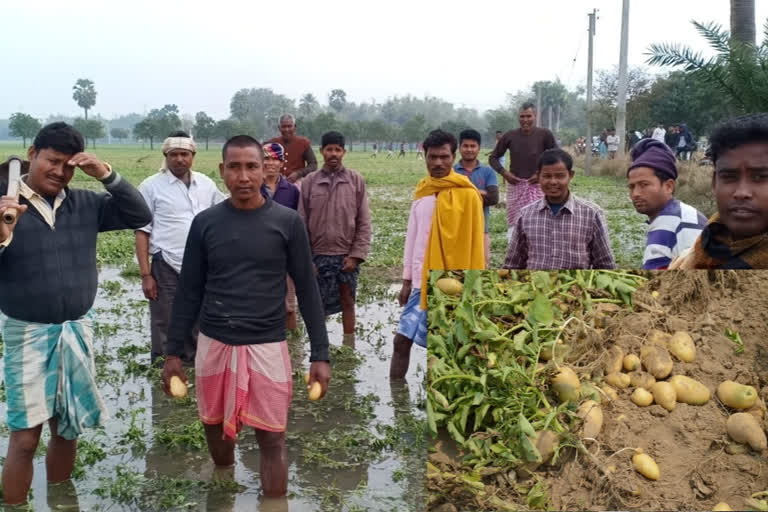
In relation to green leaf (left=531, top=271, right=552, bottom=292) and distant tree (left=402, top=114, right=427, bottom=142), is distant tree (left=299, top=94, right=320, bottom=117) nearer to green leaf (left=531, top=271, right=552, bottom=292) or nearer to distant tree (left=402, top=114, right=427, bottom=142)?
distant tree (left=402, top=114, right=427, bottom=142)

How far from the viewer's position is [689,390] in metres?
2.26

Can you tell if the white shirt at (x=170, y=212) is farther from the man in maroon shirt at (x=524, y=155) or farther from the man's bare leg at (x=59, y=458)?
the man in maroon shirt at (x=524, y=155)

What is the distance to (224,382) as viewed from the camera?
3896 mm

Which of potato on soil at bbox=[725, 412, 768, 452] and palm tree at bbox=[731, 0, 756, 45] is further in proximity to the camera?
palm tree at bbox=[731, 0, 756, 45]

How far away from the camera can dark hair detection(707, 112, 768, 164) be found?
2332mm

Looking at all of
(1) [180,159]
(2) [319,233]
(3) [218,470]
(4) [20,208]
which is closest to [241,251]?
(4) [20,208]

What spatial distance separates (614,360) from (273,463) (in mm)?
2150

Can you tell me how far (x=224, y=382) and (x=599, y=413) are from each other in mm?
2190

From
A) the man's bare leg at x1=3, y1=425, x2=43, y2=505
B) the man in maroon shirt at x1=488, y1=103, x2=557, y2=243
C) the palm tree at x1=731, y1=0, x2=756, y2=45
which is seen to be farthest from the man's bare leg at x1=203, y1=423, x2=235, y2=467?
the palm tree at x1=731, y1=0, x2=756, y2=45

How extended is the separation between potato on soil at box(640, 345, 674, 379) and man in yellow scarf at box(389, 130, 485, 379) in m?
2.94

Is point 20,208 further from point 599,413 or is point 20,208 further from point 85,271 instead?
point 599,413

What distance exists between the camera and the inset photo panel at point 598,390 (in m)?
2.09

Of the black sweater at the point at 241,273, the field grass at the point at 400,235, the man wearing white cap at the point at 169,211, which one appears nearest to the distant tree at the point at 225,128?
the field grass at the point at 400,235

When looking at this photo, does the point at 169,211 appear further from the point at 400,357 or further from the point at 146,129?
the point at 146,129
